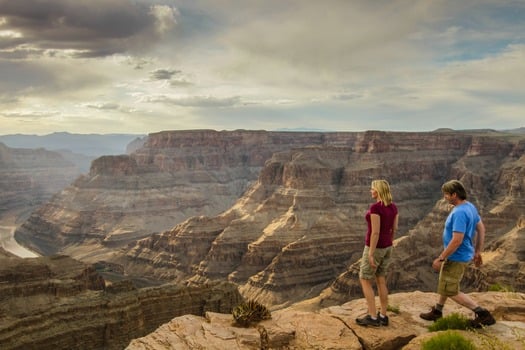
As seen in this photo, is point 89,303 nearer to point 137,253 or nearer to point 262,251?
point 262,251

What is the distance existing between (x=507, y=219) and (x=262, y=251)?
131 feet

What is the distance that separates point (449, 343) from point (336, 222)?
267 ft

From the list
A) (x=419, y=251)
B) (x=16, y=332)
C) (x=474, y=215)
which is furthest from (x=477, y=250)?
(x=419, y=251)

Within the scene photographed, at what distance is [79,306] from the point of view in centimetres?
4266

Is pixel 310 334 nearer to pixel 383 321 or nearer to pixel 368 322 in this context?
pixel 368 322

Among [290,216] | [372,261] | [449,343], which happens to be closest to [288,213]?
[290,216]

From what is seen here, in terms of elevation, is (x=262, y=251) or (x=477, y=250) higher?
(x=477, y=250)

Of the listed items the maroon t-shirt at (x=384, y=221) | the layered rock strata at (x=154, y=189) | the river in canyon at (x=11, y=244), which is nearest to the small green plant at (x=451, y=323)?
the maroon t-shirt at (x=384, y=221)

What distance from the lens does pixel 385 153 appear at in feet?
389

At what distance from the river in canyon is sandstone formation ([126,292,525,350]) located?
116 metres

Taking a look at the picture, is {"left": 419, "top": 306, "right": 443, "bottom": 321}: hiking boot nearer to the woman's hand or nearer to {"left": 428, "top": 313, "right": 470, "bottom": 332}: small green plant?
{"left": 428, "top": 313, "right": 470, "bottom": 332}: small green plant

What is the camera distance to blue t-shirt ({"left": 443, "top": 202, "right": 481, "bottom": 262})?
1228cm

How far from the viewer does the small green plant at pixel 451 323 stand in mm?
12125

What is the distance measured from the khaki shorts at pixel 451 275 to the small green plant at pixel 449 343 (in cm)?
235
